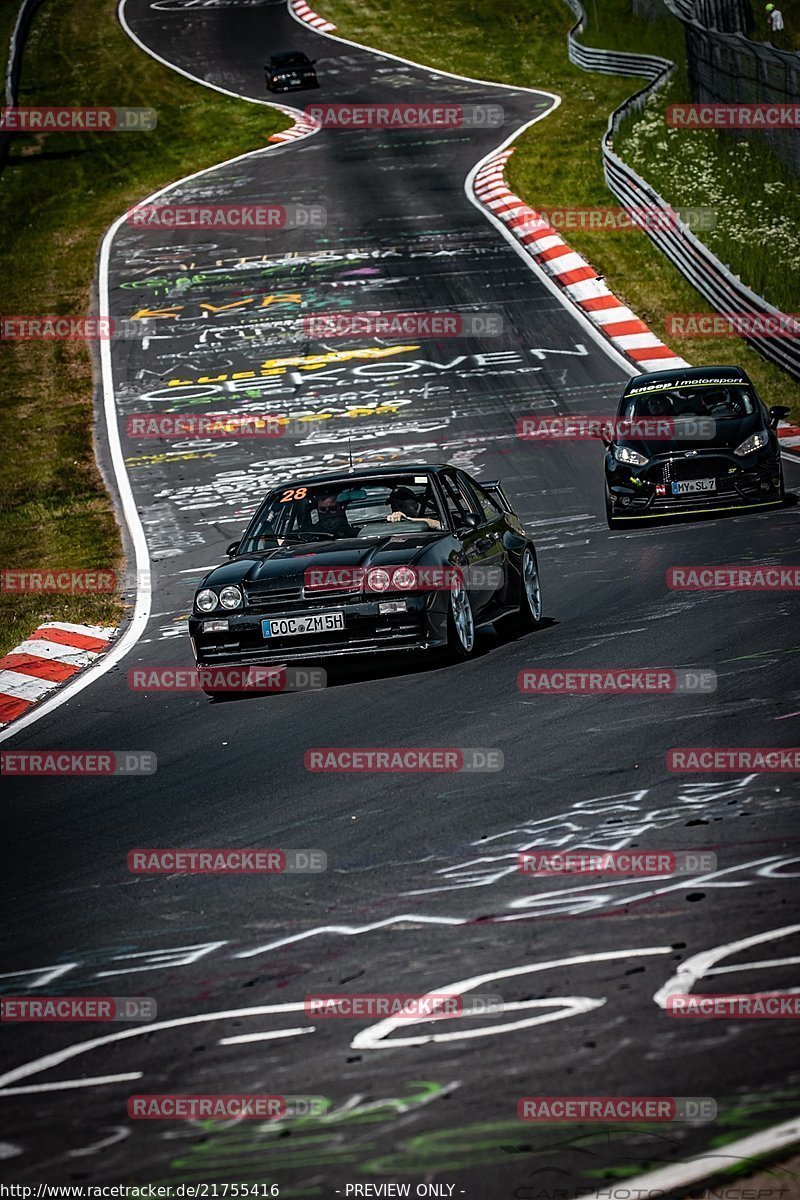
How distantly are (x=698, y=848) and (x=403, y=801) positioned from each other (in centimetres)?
162

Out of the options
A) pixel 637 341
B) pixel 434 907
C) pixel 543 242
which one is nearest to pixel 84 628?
pixel 434 907

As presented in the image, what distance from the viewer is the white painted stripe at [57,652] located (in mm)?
12703

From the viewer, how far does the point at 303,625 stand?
406 inches

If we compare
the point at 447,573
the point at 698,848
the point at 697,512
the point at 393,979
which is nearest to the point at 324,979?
the point at 393,979

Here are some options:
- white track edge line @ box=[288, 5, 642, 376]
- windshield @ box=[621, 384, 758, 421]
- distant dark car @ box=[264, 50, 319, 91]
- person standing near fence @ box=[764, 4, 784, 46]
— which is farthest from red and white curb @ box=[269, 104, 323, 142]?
windshield @ box=[621, 384, 758, 421]

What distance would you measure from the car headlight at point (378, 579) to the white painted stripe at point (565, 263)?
20632 millimetres

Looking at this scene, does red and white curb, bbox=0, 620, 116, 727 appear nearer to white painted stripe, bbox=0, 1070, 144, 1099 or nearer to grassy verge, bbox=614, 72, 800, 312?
white painted stripe, bbox=0, 1070, 144, 1099

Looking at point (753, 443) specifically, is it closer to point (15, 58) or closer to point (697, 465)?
point (697, 465)

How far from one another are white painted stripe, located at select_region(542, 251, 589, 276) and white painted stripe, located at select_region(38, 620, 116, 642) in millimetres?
17764

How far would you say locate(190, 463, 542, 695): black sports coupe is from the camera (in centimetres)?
1027

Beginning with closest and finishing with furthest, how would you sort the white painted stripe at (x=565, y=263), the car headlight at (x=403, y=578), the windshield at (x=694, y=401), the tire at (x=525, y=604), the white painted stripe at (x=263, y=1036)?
the white painted stripe at (x=263, y=1036) < the car headlight at (x=403, y=578) < the tire at (x=525, y=604) < the windshield at (x=694, y=401) < the white painted stripe at (x=565, y=263)

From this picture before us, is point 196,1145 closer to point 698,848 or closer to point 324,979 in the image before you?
point 324,979

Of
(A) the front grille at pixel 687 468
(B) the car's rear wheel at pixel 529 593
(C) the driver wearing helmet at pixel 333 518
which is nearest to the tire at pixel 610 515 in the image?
(A) the front grille at pixel 687 468

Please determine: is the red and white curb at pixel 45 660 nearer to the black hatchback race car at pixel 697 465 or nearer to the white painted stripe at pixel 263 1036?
the black hatchback race car at pixel 697 465
